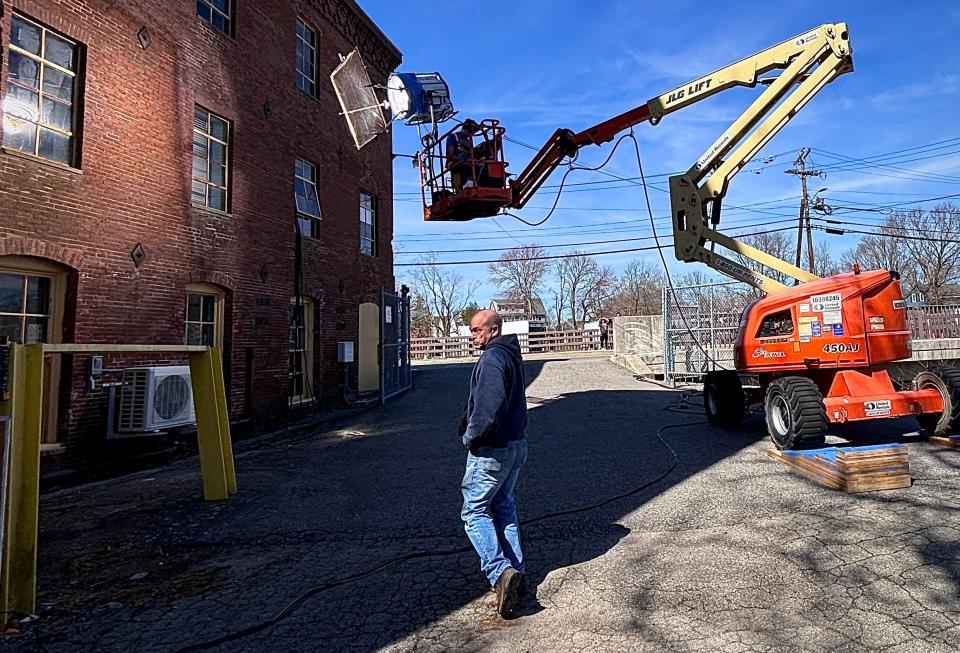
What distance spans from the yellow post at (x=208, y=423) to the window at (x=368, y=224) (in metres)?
9.72

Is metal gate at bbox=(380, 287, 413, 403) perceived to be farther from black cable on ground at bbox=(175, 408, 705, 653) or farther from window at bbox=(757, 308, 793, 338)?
black cable on ground at bbox=(175, 408, 705, 653)

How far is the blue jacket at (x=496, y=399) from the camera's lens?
3422mm

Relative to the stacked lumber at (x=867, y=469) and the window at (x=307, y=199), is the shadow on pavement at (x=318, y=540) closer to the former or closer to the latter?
the stacked lumber at (x=867, y=469)

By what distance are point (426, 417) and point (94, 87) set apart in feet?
25.4

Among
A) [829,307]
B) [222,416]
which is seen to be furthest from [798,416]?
[222,416]

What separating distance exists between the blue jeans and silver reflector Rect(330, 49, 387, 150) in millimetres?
11425

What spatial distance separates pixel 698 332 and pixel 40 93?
1548 centimetres

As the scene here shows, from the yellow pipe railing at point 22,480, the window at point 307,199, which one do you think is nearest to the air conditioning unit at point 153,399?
the yellow pipe railing at point 22,480

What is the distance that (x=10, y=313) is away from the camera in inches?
276

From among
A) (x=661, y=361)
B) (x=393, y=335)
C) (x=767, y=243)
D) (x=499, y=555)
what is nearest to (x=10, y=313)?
(x=499, y=555)

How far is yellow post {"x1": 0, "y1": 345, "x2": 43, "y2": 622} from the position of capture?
3482 millimetres

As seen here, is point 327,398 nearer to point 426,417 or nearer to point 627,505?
point 426,417

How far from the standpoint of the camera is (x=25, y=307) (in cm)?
717

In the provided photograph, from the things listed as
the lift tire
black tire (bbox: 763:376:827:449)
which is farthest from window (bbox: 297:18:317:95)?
the lift tire
